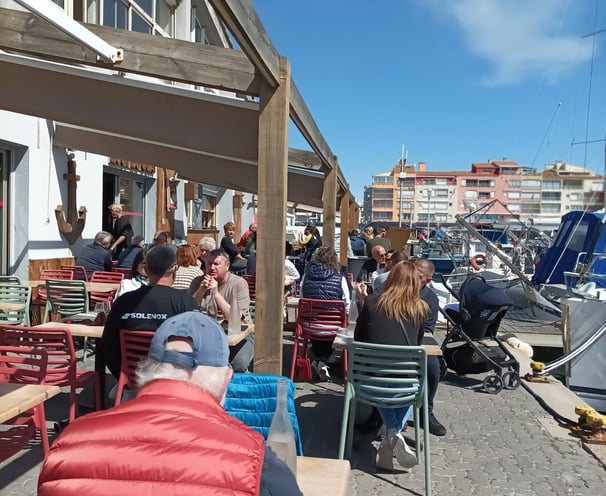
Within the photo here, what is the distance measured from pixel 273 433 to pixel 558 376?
8.66 meters

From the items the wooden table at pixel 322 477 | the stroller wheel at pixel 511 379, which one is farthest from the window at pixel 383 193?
the wooden table at pixel 322 477

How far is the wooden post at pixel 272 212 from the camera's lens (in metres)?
3.94

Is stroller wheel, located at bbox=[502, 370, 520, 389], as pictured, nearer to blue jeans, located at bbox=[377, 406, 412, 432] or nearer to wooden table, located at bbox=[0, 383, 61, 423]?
blue jeans, located at bbox=[377, 406, 412, 432]

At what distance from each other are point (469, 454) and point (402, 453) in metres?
0.79

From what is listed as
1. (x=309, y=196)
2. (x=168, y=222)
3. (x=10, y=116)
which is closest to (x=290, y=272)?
(x=309, y=196)

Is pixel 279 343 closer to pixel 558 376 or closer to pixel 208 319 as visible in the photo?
pixel 208 319

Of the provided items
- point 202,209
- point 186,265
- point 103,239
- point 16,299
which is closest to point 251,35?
point 186,265

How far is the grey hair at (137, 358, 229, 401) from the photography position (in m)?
1.56

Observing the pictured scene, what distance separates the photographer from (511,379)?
623cm

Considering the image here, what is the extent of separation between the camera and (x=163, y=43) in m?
4.27

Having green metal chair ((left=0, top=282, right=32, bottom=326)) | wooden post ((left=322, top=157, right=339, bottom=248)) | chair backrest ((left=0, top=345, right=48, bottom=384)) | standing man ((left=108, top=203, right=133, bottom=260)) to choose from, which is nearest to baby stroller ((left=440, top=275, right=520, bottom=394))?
wooden post ((left=322, top=157, right=339, bottom=248))

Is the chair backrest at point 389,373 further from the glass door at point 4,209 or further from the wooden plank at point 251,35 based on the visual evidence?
the glass door at point 4,209

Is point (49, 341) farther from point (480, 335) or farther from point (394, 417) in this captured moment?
point (480, 335)

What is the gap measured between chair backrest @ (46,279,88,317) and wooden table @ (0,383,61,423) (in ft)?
12.5
